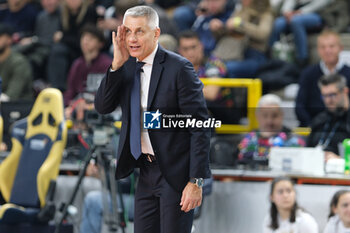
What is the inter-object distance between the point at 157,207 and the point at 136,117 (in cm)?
43

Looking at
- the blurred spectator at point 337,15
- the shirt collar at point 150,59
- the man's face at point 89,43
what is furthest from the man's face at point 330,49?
the shirt collar at point 150,59

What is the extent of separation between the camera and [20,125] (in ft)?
20.3

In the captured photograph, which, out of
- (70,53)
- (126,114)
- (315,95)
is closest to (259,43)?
(315,95)

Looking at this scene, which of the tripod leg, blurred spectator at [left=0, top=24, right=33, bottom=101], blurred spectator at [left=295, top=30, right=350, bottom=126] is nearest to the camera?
the tripod leg

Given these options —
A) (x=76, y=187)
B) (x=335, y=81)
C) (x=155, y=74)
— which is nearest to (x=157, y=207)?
(x=155, y=74)

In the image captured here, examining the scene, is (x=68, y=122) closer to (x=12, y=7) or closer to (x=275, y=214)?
(x=275, y=214)

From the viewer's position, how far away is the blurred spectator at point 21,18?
27.8 feet

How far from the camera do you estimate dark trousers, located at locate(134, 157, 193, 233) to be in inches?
147

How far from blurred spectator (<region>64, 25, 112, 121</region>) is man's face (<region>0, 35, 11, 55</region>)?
78cm

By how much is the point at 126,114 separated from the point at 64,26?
4.18m

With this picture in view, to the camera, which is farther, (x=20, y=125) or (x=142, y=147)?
(x=20, y=125)

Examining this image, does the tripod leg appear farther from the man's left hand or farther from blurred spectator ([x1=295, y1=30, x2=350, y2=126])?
the man's left hand

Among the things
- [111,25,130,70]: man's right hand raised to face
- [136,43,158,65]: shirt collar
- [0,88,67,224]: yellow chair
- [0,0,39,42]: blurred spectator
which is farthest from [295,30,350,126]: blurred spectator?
[0,0,39,42]: blurred spectator

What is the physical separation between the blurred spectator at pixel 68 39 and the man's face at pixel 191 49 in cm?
188
